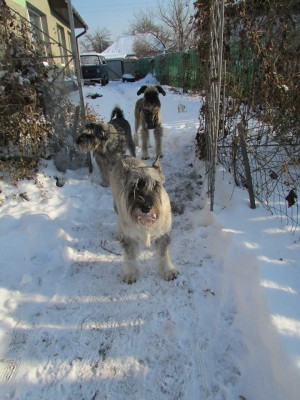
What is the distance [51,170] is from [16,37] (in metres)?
2.55

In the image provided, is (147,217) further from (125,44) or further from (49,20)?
(125,44)

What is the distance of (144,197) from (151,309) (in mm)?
1196

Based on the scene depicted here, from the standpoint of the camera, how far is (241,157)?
5277 millimetres

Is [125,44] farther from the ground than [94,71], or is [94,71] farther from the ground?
[125,44]

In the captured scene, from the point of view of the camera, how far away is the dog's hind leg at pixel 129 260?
3.88 m

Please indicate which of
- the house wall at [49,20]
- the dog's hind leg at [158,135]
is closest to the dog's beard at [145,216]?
the dog's hind leg at [158,135]

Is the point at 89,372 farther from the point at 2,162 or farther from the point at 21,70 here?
the point at 21,70

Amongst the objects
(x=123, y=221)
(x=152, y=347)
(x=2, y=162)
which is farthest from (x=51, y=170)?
(x=152, y=347)

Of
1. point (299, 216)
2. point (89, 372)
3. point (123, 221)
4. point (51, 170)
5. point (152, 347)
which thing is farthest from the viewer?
point (51, 170)

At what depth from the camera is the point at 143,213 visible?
3209mm

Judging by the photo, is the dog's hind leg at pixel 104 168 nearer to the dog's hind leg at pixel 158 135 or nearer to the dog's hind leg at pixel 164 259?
the dog's hind leg at pixel 158 135

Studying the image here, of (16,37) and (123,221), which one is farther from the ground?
(16,37)

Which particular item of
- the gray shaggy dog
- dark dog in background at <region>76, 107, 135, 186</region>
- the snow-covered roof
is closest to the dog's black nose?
the gray shaggy dog

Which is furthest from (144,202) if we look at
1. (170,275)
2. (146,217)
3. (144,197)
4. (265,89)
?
(265,89)
